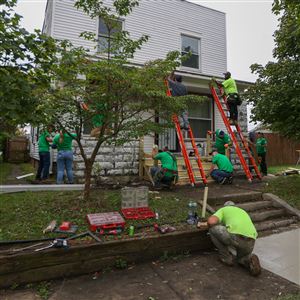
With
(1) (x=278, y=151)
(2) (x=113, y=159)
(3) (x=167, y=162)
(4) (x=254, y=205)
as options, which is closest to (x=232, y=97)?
(3) (x=167, y=162)

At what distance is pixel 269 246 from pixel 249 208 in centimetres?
138

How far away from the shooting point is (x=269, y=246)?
4.28 m

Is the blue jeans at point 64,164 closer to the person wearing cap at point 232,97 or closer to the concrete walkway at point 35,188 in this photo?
the concrete walkway at point 35,188

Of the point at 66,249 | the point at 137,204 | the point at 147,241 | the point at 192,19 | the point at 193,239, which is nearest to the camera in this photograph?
the point at 66,249

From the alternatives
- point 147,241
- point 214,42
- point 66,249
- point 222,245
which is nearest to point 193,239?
point 222,245

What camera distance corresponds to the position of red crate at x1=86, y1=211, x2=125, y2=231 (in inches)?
152

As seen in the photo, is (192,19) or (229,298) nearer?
(229,298)

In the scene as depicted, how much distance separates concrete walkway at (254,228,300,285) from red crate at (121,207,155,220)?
1.93m

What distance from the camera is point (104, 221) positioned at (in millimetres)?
3990

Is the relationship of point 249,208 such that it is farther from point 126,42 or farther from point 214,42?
point 214,42

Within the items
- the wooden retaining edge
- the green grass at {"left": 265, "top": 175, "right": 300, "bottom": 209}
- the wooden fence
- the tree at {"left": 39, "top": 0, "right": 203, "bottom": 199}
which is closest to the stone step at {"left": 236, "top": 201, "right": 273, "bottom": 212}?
the green grass at {"left": 265, "top": 175, "right": 300, "bottom": 209}

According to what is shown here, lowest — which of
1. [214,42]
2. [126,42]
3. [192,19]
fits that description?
[126,42]

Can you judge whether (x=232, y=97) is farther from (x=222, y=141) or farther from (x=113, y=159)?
(x=113, y=159)

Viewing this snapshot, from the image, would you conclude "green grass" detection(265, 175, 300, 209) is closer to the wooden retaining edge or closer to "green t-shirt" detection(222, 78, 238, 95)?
"green t-shirt" detection(222, 78, 238, 95)
